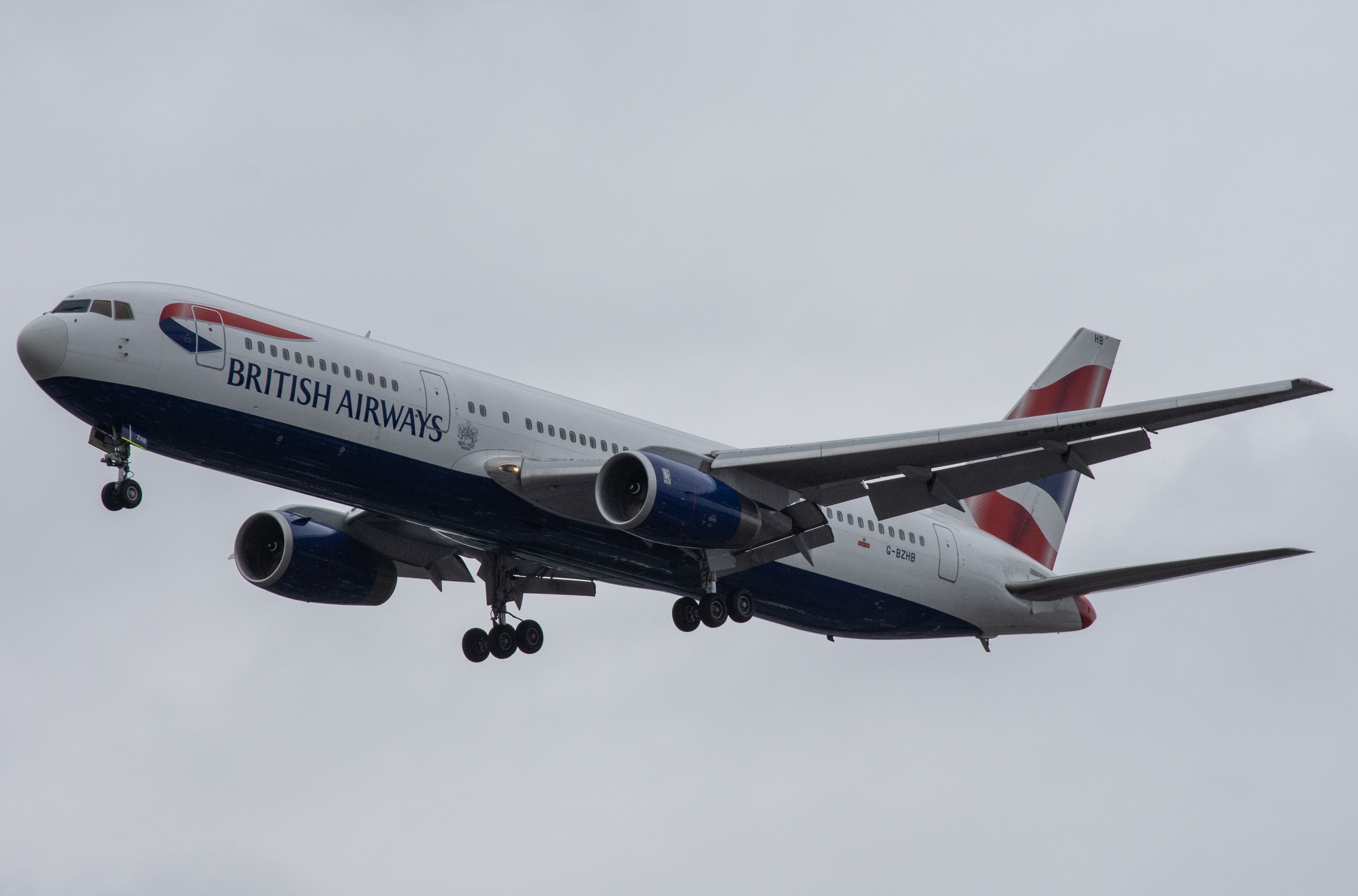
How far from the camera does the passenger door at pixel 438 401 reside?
27406 mm

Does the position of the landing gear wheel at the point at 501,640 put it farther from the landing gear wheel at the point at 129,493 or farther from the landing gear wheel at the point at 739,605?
the landing gear wheel at the point at 129,493

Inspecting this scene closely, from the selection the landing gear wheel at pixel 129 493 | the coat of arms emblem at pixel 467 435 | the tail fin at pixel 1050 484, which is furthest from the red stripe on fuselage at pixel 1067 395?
the landing gear wheel at pixel 129 493

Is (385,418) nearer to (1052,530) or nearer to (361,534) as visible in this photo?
(361,534)

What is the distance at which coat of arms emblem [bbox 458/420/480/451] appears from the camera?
27656 millimetres

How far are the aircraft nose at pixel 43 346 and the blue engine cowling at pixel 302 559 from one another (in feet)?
30.5

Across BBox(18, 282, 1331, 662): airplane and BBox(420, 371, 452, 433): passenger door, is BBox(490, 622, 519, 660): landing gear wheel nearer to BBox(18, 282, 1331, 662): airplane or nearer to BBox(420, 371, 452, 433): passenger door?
BBox(18, 282, 1331, 662): airplane

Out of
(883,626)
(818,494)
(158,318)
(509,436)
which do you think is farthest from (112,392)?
(883,626)

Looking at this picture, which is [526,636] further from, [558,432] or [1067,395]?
[1067,395]

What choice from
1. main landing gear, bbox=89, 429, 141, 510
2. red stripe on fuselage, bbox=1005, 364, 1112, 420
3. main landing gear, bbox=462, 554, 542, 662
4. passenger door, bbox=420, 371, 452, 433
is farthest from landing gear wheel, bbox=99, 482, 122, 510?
red stripe on fuselage, bbox=1005, 364, 1112, 420

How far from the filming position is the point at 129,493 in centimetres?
2559

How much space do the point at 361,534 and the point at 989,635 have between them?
14629mm

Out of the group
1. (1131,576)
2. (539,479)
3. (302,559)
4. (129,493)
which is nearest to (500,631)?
(302,559)

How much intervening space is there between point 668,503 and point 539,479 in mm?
2378

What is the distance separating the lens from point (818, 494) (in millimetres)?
29953
